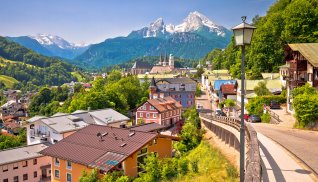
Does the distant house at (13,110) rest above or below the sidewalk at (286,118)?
below

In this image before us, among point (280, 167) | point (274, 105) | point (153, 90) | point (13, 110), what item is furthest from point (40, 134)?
point (13, 110)

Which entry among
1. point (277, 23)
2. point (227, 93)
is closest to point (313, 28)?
point (277, 23)

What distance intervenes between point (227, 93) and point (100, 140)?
3435 centimetres

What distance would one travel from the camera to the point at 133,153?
29578mm

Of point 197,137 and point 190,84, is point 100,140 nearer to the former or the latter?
point 197,137

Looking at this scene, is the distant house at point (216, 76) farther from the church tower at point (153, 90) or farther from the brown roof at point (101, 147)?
the brown roof at point (101, 147)

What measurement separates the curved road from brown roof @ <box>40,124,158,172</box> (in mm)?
14062

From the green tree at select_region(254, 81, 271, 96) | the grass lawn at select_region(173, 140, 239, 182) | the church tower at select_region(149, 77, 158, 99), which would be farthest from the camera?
the church tower at select_region(149, 77, 158, 99)

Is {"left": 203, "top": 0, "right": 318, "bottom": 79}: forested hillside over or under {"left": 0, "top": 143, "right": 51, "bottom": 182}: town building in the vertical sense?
over

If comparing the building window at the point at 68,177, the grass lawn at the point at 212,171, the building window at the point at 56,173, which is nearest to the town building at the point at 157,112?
the building window at the point at 56,173

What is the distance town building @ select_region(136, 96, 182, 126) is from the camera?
63.3 m

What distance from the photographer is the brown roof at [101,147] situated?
29172 millimetres

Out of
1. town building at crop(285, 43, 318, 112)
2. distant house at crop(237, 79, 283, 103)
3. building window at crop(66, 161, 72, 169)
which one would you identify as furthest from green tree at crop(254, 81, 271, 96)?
building window at crop(66, 161, 72, 169)

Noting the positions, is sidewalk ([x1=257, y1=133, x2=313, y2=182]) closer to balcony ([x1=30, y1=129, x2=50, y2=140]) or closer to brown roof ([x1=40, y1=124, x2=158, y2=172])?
brown roof ([x1=40, y1=124, x2=158, y2=172])
